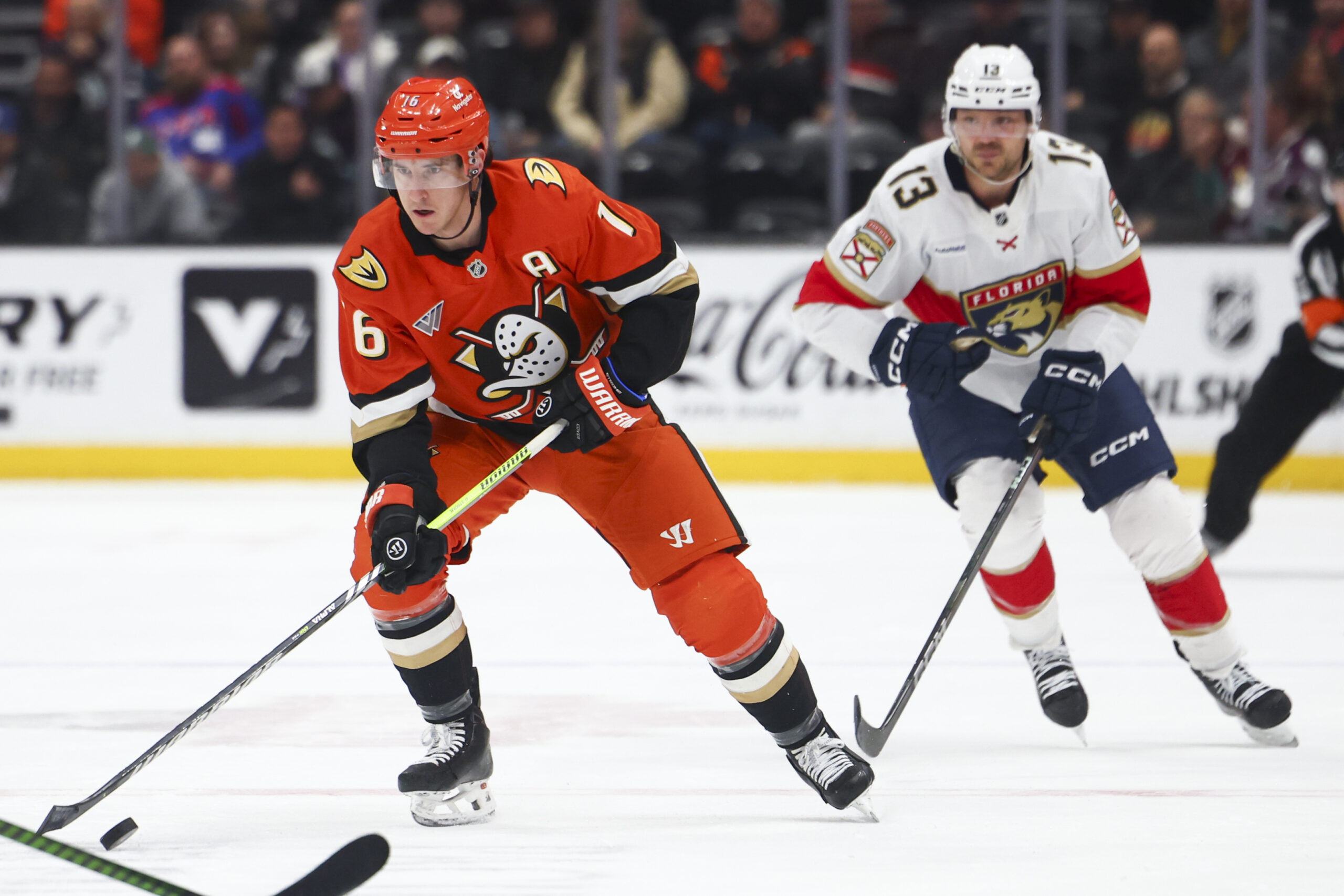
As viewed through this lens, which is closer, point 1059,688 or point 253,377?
point 1059,688

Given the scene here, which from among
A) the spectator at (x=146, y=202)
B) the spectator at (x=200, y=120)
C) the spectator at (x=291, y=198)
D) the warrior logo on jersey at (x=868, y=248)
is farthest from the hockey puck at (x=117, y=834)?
the spectator at (x=200, y=120)

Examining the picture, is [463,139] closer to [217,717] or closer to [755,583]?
[755,583]

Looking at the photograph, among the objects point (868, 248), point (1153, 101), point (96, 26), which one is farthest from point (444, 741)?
point (96, 26)

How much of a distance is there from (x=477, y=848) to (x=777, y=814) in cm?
48

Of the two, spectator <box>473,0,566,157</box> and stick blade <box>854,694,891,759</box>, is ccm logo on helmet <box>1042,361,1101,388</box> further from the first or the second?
spectator <box>473,0,566,157</box>

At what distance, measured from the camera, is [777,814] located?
2725 mm

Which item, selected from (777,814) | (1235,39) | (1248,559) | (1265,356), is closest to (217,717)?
(777,814)

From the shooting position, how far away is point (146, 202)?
7031 mm

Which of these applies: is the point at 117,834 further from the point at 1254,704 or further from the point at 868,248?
the point at 1254,704

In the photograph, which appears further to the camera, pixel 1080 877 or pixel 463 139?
pixel 463 139

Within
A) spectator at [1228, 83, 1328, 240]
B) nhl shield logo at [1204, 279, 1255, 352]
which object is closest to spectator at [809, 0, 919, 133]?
spectator at [1228, 83, 1328, 240]

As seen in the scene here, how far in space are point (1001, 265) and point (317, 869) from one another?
64.5 inches

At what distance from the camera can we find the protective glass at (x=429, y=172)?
8.30ft

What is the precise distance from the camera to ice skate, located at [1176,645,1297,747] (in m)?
3.04
